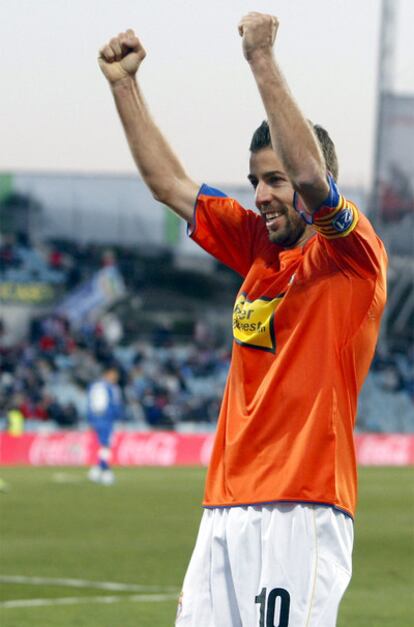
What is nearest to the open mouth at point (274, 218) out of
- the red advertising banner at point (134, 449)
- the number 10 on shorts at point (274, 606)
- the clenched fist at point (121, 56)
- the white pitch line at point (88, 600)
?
the clenched fist at point (121, 56)

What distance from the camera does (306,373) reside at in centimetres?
414

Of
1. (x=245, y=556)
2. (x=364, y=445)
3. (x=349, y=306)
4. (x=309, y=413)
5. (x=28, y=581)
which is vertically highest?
(x=349, y=306)

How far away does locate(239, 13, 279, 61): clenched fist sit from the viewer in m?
3.87

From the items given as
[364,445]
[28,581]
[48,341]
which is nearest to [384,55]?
[364,445]

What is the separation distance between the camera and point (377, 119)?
1251 inches

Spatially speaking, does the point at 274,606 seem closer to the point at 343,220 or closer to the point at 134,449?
the point at 343,220

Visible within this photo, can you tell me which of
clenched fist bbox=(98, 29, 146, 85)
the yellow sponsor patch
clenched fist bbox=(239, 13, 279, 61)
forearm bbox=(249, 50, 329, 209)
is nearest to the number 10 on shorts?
the yellow sponsor patch

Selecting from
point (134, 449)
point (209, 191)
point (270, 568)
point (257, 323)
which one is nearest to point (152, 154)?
point (209, 191)

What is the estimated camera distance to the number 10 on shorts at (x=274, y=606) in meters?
4.04

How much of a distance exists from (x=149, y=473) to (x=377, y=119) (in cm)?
957

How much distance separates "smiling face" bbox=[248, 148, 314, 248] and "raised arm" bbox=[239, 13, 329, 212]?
268 millimetres

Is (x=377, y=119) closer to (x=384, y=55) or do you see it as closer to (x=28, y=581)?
(x=384, y=55)

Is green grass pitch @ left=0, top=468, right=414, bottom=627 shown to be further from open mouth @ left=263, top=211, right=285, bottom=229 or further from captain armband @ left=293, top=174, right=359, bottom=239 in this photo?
captain armband @ left=293, top=174, right=359, bottom=239

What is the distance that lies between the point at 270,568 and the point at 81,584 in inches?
303
